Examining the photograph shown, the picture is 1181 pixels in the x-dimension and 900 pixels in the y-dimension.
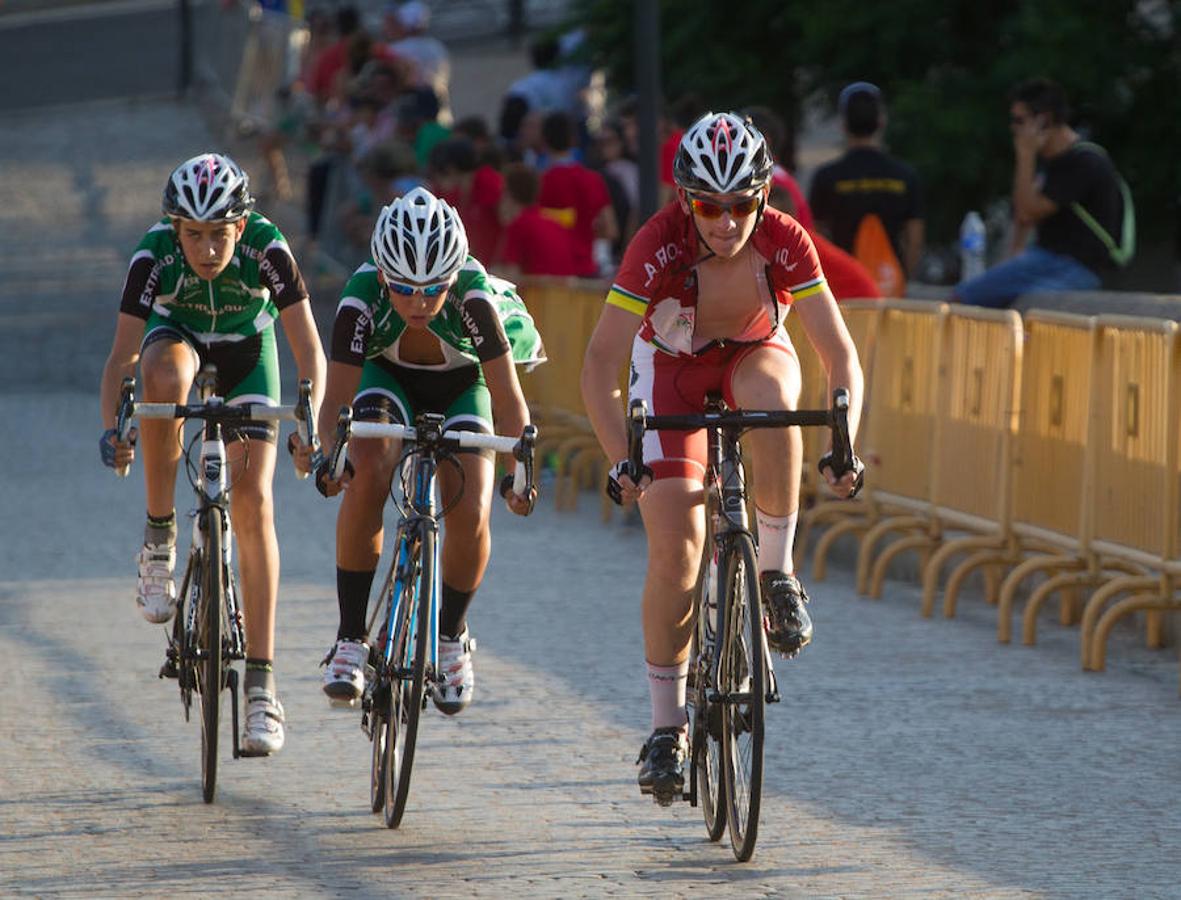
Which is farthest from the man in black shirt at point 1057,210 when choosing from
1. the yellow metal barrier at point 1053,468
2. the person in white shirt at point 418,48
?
the person in white shirt at point 418,48

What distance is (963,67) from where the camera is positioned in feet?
64.7

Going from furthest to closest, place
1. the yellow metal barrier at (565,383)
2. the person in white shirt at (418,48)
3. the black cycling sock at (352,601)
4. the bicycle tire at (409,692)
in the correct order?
the person in white shirt at (418,48) < the yellow metal barrier at (565,383) < the black cycling sock at (352,601) < the bicycle tire at (409,692)

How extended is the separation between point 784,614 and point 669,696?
0.44 m

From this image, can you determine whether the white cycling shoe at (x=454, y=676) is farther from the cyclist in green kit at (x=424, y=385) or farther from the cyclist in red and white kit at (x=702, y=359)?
the cyclist in red and white kit at (x=702, y=359)

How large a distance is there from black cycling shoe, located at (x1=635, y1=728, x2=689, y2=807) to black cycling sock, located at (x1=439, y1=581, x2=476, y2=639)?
2.97 feet

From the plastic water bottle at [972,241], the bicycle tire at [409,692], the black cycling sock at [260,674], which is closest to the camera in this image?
the bicycle tire at [409,692]

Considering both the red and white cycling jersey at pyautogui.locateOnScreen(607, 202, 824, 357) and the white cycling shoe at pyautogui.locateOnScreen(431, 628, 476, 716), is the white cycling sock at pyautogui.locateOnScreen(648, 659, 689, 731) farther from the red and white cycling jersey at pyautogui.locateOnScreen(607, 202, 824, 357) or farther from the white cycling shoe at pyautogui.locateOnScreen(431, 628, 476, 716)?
the red and white cycling jersey at pyautogui.locateOnScreen(607, 202, 824, 357)

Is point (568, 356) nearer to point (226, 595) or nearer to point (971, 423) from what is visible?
point (971, 423)

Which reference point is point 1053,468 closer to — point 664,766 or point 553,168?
point 664,766

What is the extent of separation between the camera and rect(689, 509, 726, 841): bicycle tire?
→ 731 cm

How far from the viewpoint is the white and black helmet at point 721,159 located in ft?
23.4

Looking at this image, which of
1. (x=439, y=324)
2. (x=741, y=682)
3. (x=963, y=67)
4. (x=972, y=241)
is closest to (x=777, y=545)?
(x=741, y=682)

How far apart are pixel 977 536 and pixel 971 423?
0.52 metres

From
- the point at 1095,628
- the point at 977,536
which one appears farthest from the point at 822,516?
the point at 1095,628
